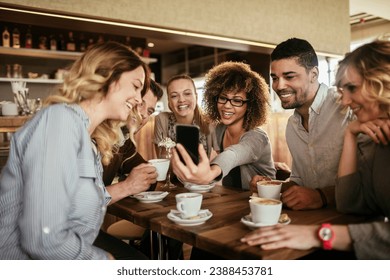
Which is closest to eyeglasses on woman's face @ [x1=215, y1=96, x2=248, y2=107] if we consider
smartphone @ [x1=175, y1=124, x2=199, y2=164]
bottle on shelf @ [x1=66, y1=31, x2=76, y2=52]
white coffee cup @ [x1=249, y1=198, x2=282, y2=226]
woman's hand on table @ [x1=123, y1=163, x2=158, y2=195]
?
smartphone @ [x1=175, y1=124, x2=199, y2=164]

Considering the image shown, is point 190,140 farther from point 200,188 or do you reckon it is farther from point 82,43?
point 82,43

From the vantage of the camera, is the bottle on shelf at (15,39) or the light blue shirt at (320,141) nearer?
the light blue shirt at (320,141)

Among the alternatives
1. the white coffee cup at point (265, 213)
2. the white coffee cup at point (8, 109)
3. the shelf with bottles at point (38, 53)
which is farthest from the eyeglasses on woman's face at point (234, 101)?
the shelf with bottles at point (38, 53)

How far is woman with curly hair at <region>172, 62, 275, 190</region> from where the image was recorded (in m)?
1.46

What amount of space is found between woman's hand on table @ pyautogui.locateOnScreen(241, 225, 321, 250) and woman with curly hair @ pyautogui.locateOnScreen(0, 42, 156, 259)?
346 millimetres

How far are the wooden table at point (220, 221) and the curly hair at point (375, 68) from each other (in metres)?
0.31

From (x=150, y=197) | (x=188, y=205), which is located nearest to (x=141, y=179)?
(x=150, y=197)

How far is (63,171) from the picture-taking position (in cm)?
73

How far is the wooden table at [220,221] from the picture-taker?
2.37 feet

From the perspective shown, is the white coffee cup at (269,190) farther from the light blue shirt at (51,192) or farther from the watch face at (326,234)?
the light blue shirt at (51,192)

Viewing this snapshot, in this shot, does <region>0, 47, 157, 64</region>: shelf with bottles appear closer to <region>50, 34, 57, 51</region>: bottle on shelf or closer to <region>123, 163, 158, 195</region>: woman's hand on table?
<region>50, 34, 57, 51</region>: bottle on shelf

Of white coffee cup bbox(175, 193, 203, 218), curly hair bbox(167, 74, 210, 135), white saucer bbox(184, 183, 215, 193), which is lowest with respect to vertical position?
white saucer bbox(184, 183, 215, 193)

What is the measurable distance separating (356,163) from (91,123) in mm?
710

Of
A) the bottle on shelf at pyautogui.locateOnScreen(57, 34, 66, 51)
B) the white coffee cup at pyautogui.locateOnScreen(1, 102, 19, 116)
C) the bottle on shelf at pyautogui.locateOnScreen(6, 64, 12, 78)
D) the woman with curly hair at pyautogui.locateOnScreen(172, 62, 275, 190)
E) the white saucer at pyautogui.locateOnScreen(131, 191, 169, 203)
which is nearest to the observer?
the white saucer at pyautogui.locateOnScreen(131, 191, 169, 203)
